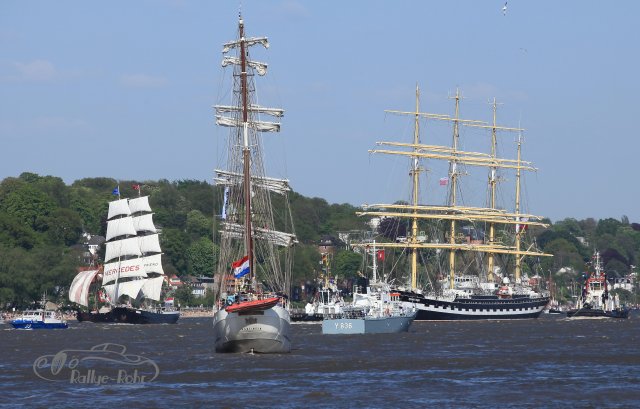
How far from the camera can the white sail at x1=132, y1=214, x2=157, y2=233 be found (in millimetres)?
186125

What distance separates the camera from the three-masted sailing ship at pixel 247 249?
73562mm

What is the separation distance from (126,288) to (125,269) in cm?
260

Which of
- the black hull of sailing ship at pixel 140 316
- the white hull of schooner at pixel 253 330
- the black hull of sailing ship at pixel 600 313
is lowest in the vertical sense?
the white hull of schooner at pixel 253 330

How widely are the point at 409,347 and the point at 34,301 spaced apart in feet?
364

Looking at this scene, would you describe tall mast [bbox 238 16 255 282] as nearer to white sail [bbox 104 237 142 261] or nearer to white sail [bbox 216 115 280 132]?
white sail [bbox 216 115 280 132]

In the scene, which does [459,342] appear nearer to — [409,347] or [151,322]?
[409,347]

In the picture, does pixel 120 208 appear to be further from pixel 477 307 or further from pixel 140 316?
pixel 477 307

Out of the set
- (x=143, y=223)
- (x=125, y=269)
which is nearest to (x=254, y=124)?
(x=125, y=269)

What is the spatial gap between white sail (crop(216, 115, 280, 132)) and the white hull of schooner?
1122 cm

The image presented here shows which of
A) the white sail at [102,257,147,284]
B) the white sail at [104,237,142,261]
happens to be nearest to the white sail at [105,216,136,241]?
the white sail at [104,237,142,261]

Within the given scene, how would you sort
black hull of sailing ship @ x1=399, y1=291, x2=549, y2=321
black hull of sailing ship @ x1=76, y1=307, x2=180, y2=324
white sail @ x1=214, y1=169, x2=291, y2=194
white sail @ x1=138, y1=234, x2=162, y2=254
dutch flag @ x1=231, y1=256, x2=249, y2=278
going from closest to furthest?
dutch flag @ x1=231, y1=256, x2=249, y2=278
white sail @ x1=214, y1=169, x2=291, y2=194
black hull of sailing ship @ x1=399, y1=291, x2=549, y2=321
black hull of sailing ship @ x1=76, y1=307, x2=180, y2=324
white sail @ x1=138, y1=234, x2=162, y2=254

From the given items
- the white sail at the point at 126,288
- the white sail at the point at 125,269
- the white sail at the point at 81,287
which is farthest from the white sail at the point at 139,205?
the white sail at the point at 126,288

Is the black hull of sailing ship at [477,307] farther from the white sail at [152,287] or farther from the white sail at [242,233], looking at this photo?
the white sail at [242,233]

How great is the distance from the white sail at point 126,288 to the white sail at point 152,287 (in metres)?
0.82
